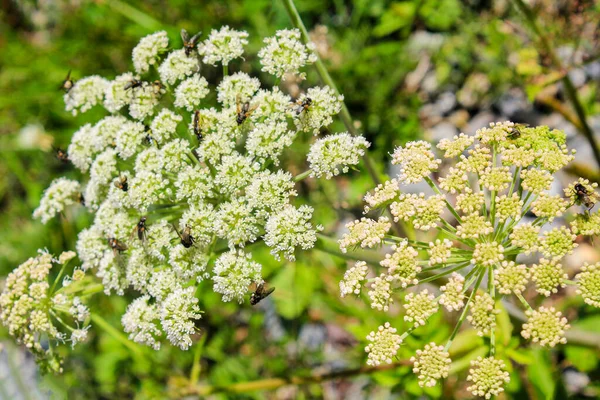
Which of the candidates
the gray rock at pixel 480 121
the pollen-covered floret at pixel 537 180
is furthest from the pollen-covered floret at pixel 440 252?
the gray rock at pixel 480 121

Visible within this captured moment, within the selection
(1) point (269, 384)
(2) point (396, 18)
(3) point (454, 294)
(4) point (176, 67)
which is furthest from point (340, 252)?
(2) point (396, 18)

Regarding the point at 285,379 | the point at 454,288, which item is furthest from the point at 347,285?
the point at 285,379

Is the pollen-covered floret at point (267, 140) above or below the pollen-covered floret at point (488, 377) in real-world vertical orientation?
above

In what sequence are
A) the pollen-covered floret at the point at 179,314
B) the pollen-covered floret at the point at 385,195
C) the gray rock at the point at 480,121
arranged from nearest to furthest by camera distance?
1. the pollen-covered floret at the point at 385,195
2. the pollen-covered floret at the point at 179,314
3. the gray rock at the point at 480,121

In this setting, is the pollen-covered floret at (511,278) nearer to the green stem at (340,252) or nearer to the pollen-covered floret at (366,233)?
the pollen-covered floret at (366,233)

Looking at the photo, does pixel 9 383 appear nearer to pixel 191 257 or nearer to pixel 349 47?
pixel 191 257

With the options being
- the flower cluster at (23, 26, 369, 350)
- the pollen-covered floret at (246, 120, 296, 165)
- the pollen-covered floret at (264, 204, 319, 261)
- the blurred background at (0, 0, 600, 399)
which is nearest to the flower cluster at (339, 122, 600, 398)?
the pollen-covered floret at (264, 204, 319, 261)

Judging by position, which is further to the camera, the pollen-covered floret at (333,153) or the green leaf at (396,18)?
the green leaf at (396,18)
